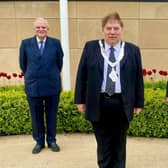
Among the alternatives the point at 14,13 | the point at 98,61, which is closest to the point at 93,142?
the point at 98,61

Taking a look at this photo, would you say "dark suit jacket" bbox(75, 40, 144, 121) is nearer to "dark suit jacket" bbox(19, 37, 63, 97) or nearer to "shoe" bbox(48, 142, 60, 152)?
"dark suit jacket" bbox(19, 37, 63, 97)

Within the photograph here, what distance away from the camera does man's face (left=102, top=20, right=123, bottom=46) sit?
3.32m

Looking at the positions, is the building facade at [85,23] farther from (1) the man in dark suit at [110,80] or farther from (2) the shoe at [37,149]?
(1) the man in dark suit at [110,80]

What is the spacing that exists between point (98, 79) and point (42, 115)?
152 centimetres

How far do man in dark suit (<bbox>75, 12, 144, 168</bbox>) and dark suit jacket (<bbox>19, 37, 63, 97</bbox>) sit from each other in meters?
0.96

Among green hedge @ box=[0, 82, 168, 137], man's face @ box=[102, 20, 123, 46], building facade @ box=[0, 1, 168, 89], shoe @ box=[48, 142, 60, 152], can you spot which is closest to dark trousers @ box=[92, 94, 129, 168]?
man's face @ box=[102, 20, 123, 46]

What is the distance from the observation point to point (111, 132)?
3697 millimetres

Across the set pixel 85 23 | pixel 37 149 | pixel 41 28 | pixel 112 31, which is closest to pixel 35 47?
pixel 41 28

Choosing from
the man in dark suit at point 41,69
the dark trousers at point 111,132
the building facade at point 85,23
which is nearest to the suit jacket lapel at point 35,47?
the man in dark suit at point 41,69

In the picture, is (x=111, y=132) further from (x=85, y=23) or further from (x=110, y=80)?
(x=85, y=23)

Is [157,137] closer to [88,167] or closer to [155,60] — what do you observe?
[88,167]

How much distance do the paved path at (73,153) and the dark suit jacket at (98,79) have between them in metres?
1.08

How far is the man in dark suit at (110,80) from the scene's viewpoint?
3369mm

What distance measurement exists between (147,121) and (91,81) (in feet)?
6.71
